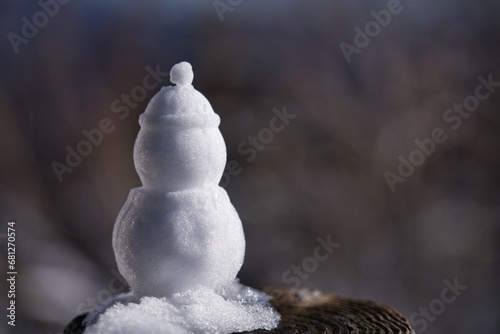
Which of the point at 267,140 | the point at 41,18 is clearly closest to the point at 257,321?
the point at 267,140

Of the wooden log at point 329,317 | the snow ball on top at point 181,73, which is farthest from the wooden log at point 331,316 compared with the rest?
the snow ball on top at point 181,73

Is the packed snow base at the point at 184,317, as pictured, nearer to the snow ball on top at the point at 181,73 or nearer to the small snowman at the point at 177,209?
the small snowman at the point at 177,209

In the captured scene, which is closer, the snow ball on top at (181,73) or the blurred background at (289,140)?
the snow ball on top at (181,73)

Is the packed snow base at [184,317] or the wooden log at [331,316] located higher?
the wooden log at [331,316]

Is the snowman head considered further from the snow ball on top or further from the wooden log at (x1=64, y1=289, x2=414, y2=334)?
the wooden log at (x1=64, y1=289, x2=414, y2=334)

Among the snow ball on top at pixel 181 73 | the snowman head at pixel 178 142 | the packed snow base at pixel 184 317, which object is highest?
the snow ball on top at pixel 181 73

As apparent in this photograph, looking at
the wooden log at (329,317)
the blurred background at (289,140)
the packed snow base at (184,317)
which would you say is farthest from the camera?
the blurred background at (289,140)

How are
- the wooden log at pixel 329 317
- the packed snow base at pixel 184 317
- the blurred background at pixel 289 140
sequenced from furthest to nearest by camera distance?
the blurred background at pixel 289 140
the wooden log at pixel 329 317
the packed snow base at pixel 184 317
